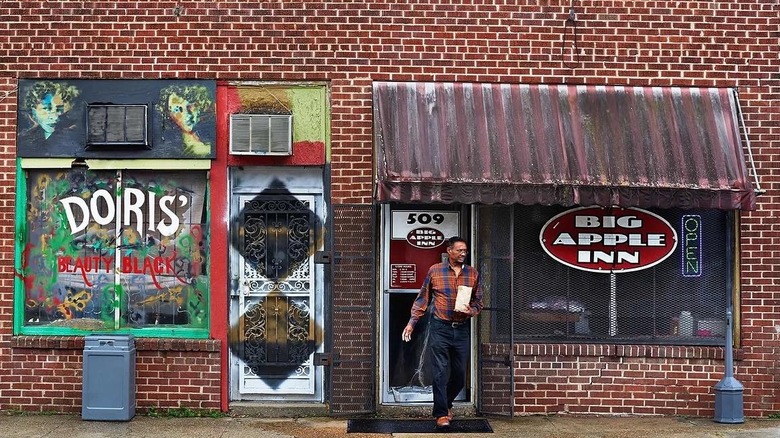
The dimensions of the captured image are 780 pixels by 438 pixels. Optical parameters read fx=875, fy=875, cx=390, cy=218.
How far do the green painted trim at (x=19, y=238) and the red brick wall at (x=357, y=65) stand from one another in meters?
0.07

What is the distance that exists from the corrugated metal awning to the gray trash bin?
309cm

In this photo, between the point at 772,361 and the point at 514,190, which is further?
the point at 772,361

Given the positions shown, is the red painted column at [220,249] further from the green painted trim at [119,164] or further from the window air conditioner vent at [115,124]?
the window air conditioner vent at [115,124]

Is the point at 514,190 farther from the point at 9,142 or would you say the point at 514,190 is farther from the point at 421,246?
the point at 9,142

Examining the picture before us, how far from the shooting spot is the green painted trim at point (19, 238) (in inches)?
366

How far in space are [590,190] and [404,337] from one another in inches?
91.8

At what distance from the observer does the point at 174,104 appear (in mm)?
9242

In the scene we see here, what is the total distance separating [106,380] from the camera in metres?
8.75

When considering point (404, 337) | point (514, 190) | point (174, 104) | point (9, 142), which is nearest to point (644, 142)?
point (514, 190)

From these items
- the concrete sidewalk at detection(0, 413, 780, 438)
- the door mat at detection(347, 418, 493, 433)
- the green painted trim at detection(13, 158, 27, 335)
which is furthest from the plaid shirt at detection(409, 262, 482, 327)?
the green painted trim at detection(13, 158, 27, 335)

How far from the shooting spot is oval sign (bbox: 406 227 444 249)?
934cm

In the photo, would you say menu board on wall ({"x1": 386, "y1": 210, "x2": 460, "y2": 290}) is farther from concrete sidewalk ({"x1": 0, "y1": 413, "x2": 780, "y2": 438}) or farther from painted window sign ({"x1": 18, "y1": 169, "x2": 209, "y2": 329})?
painted window sign ({"x1": 18, "y1": 169, "x2": 209, "y2": 329})

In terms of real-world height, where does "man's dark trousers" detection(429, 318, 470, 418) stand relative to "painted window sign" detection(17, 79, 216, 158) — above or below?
below

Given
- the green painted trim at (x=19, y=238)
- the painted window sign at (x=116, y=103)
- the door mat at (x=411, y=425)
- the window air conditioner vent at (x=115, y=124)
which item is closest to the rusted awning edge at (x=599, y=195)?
the door mat at (x=411, y=425)
